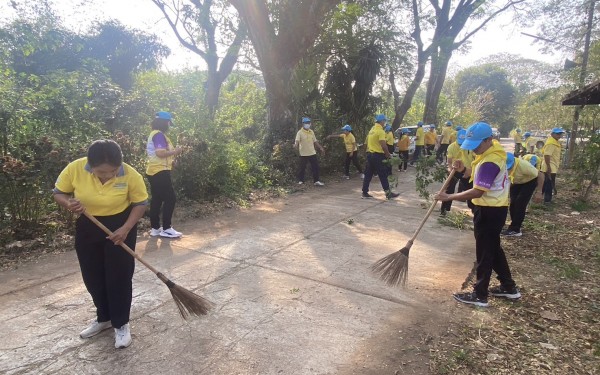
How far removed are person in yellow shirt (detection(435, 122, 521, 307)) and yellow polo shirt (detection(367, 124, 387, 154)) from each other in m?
4.51

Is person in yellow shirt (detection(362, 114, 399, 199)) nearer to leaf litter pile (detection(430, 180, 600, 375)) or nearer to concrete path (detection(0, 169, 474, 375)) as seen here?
concrete path (detection(0, 169, 474, 375))

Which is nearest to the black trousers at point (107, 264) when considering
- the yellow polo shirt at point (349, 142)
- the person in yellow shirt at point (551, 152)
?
the person in yellow shirt at point (551, 152)

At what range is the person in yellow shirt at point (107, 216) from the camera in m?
2.63

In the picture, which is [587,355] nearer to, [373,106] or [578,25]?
[373,106]

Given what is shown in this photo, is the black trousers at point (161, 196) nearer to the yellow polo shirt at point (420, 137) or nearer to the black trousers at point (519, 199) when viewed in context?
the black trousers at point (519, 199)

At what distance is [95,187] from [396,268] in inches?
106

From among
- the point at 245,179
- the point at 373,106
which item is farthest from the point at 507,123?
the point at 245,179

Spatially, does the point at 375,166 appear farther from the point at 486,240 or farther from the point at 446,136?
the point at 446,136

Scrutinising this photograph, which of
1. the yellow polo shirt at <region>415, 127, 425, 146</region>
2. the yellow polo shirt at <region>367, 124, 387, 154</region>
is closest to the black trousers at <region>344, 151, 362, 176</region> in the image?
the yellow polo shirt at <region>367, 124, 387, 154</region>

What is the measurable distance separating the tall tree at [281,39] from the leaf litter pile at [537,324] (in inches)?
279

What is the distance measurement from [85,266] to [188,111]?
6.25 metres

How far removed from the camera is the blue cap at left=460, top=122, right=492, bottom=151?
3.43 m

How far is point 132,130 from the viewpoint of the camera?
8.07 m

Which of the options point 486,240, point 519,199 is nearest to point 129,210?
point 486,240
